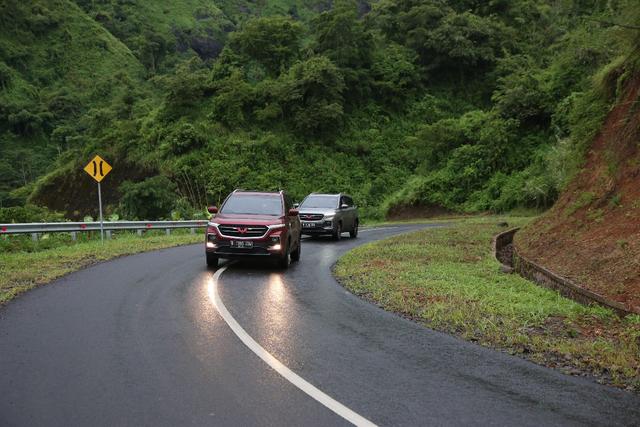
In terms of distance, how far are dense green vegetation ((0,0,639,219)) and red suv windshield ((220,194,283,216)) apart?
17.2m

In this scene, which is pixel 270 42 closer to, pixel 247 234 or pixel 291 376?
pixel 247 234

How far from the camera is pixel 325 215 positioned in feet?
72.8

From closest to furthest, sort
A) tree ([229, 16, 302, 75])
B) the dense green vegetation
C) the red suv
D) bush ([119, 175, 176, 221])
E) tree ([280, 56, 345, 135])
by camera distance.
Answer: the red suv → bush ([119, 175, 176, 221]) → the dense green vegetation → tree ([280, 56, 345, 135]) → tree ([229, 16, 302, 75])

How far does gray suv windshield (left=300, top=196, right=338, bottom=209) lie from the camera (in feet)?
75.0

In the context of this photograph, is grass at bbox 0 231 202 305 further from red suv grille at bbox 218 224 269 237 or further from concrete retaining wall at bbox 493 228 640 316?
concrete retaining wall at bbox 493 228 640 316

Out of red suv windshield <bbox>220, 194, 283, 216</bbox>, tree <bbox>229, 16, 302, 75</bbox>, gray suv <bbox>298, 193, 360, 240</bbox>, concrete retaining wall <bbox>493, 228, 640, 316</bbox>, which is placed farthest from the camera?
tree <bbox>229, 16, 302, 75</bbox>

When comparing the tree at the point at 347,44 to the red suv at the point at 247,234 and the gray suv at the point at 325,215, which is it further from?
the red suv at the point at 247,234

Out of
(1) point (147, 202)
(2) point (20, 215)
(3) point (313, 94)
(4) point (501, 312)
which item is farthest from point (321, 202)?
(3) point (313, 94)

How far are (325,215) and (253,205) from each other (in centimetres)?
787

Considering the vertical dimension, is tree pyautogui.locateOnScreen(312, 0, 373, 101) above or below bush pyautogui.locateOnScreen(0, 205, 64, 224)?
above

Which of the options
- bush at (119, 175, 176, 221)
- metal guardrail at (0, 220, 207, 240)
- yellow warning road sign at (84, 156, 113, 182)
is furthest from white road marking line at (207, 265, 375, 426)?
bush at (119, 175, 176, 221)

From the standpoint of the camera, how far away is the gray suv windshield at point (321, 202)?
22859 millimetres

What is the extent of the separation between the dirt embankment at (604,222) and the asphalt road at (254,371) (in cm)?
381

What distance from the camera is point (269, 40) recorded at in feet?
163
